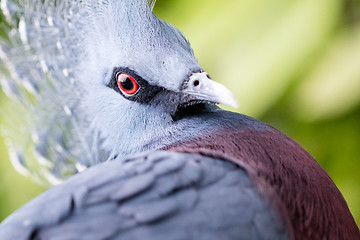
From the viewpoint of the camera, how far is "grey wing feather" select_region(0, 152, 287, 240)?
2.68 ft

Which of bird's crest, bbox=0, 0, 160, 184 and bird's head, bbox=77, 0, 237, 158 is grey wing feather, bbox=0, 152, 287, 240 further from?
bird's crest, bbox=0, 0, 160, 184

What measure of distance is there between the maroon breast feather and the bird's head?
101 millimetres

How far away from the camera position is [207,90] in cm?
105

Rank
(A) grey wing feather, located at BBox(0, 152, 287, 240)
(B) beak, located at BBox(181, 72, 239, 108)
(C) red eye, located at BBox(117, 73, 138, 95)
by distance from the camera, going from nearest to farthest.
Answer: (A) grey wing feather, located at BBox(0, 152, 287, 240), (B) beak, located at BBox(181, 72, 239, 108), (C) red eye, located at BBox(117, 73, 138, 95)

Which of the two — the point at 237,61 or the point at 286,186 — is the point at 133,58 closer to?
the point at 286,186

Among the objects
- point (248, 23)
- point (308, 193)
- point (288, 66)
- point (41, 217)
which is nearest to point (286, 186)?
point (308, 193)

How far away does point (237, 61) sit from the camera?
6.70 ft

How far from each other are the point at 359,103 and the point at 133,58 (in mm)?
1250

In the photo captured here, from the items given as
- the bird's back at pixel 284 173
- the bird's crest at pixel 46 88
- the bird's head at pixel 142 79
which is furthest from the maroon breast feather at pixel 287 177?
the bird's crest at pixel 46 88

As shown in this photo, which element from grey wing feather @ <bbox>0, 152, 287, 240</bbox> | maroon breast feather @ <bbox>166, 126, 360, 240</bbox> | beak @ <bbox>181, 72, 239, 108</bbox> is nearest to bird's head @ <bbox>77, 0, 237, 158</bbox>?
beak @ <bbox>181, 72, 239, 108</bbox>

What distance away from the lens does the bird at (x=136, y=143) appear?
2.75 feet

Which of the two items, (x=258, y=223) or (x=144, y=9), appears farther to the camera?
(x=144, y=9)

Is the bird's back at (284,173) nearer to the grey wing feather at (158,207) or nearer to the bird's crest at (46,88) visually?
the grey wing feather at (158,207)

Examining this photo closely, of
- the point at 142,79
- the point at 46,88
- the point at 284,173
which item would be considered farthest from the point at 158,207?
the point at 46,88
